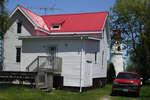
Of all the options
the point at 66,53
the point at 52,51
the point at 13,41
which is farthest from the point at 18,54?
the point at 66,53

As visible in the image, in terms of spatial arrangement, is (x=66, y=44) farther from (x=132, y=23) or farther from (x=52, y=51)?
(x=132, y=23)

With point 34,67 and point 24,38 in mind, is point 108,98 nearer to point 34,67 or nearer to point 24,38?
point 34,67

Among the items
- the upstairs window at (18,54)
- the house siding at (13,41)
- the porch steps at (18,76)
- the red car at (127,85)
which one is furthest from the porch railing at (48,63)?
the red car at (127,85)

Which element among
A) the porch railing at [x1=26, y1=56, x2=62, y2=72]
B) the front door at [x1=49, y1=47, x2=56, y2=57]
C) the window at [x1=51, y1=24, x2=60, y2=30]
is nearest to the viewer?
the porch railing at [x1=26, y1=56, x2=62, y2=72]

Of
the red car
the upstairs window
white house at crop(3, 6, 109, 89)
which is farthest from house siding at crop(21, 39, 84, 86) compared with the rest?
the red car

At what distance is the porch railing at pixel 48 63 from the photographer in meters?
21.8

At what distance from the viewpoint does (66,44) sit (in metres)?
22.6

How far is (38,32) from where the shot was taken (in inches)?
1033

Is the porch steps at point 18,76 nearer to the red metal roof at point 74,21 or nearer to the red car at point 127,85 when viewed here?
the red car at point 127,85

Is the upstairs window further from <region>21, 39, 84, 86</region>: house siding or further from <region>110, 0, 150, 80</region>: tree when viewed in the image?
<region>110, 0, 150, 80</region>: tree

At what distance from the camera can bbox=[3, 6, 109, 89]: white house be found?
22.2m

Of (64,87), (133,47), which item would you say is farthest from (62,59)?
(133,47)

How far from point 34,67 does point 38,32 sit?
15.7ft

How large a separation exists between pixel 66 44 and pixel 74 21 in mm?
6836
